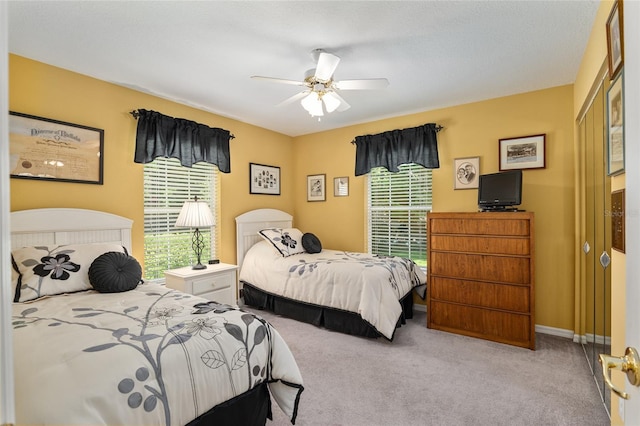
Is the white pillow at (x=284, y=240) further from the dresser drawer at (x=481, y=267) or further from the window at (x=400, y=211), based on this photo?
the dresser drawer at (x=481, y=267)

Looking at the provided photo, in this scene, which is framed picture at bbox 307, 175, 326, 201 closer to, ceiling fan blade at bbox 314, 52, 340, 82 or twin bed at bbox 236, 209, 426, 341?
twin bed at bbox 236, 209, 426, 341

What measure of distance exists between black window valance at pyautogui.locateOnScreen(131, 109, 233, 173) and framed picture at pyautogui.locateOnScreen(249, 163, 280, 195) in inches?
18.9

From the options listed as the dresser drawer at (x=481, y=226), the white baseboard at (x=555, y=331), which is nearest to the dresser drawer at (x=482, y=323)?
the white baseboard at (x=555, y=331)

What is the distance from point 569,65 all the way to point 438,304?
8.20 feet

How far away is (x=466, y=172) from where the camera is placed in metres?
3.60

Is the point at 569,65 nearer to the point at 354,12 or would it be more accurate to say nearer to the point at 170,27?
the point at 354,12

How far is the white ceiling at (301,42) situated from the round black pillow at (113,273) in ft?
5.19

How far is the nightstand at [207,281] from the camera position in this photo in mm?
2990

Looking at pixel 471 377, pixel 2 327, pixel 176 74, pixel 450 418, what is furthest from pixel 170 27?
pixel 471 377

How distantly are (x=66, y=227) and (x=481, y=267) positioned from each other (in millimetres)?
3773

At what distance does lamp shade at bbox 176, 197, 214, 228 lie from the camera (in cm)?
322

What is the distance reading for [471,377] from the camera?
7.71 feet

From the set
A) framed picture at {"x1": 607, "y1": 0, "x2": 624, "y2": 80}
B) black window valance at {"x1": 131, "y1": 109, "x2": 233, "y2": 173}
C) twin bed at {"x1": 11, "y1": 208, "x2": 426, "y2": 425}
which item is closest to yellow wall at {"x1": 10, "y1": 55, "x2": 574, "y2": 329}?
black window valance at {"x1": 131, "y1": 109, "x2": 233, "y2": 173}

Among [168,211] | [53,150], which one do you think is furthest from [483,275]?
[53,150]
